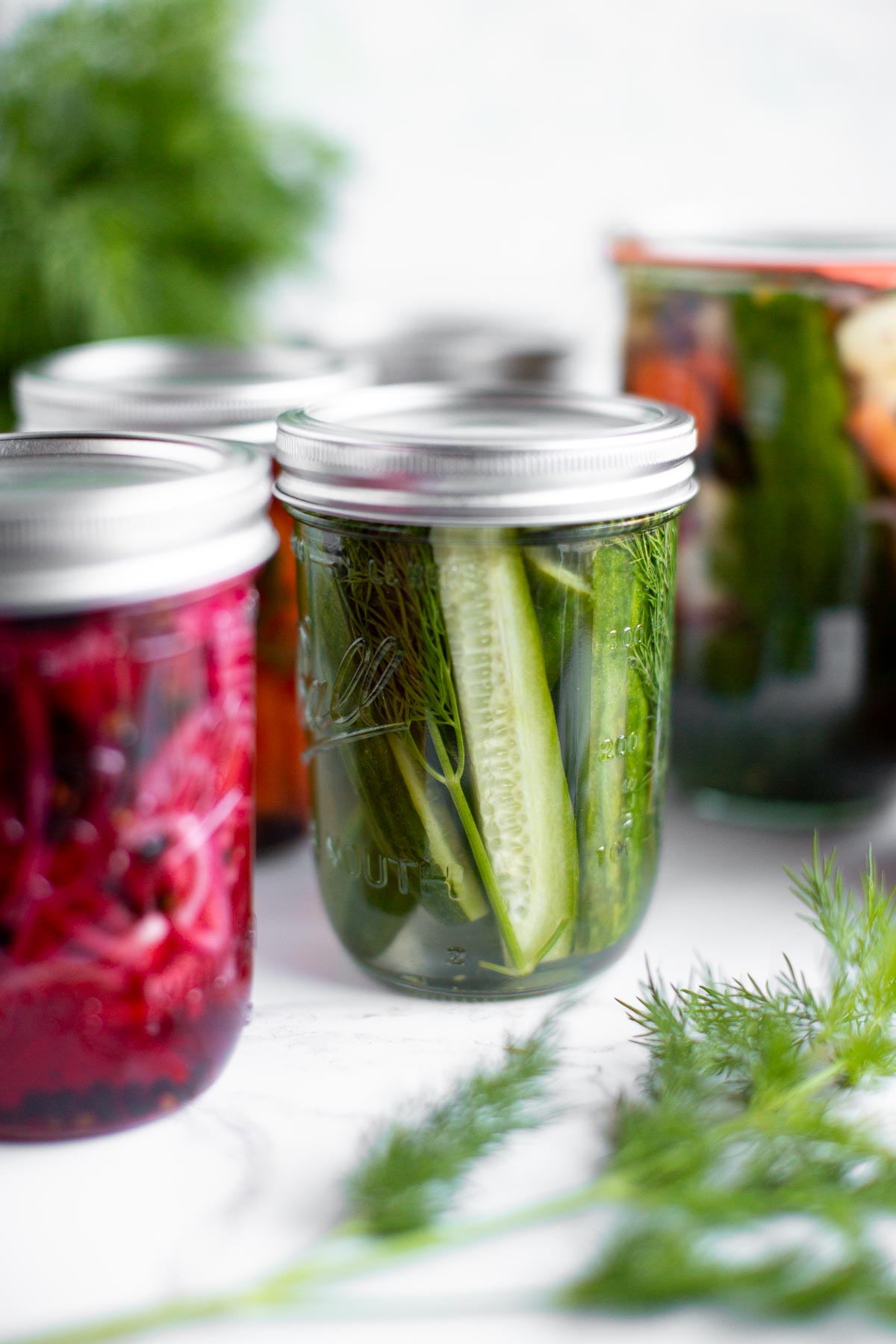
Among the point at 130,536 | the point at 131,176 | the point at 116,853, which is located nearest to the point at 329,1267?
the point at 116,853

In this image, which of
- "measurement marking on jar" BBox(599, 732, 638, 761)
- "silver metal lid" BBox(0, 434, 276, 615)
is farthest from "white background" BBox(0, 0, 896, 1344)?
"silver metal lid" BBox(0, 434, 276, 615)

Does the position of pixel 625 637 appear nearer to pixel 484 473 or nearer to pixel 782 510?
pixel 484 473

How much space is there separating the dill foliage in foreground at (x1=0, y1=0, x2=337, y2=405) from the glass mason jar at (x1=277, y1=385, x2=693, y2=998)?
23.5 inches

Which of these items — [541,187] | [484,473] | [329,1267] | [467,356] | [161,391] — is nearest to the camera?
[329,1267]

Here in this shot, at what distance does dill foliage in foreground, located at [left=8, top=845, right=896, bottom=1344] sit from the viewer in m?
0.45

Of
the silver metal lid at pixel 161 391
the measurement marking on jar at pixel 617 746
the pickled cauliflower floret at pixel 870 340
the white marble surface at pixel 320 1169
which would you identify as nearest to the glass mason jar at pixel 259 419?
the silver metal lid at pixel 161 391

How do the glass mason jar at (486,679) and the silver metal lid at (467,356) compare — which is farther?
the silver metal lid at (467,356)

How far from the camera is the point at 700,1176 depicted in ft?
1.60

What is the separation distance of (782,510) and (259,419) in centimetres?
33

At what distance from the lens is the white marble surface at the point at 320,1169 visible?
17.9 inches

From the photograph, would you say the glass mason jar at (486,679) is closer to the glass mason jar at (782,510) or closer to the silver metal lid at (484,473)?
the silver metal lid at (484,473)

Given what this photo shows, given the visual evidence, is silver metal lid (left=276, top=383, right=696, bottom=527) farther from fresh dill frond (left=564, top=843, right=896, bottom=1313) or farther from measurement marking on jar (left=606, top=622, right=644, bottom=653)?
fresh dill frond (left=564, top=843, right=896, bottom=1313)

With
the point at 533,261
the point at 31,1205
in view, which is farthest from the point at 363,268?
the point at 31,1205

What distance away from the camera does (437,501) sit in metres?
0.58
